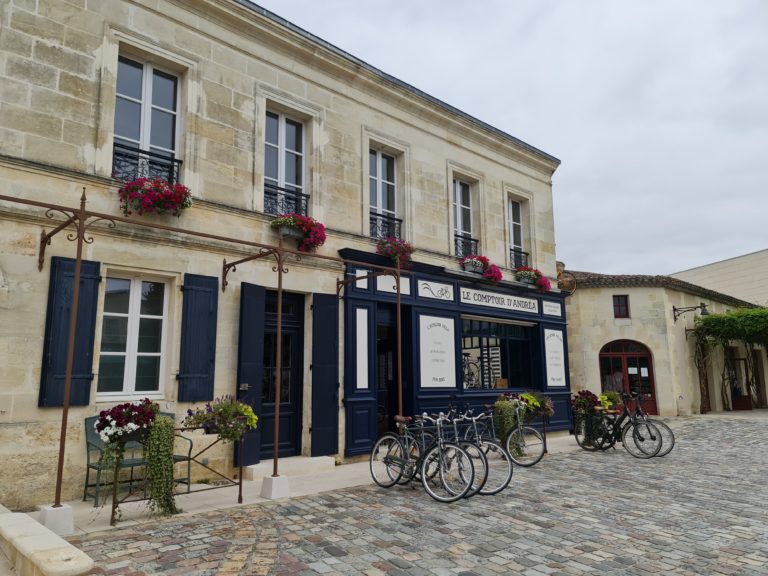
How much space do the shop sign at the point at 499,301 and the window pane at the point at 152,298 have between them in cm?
547

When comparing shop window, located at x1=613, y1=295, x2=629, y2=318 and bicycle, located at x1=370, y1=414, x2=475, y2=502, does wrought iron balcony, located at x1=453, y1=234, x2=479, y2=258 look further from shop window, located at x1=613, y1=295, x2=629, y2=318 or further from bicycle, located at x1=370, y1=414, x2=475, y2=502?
shop window, located at x1=613, y1=295, x2=629, y2=318

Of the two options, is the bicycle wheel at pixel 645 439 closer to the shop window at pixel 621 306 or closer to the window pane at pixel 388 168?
the window pane at pixel 388 168

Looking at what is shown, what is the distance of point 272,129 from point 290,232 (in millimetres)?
1816

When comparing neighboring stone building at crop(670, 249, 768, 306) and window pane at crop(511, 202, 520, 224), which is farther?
neighboring stone building at crop(670, 249, 768, 306)

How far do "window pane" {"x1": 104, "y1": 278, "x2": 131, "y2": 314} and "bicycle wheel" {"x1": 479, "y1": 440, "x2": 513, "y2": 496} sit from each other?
4.61 metres

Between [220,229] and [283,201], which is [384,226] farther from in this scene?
[220,229]

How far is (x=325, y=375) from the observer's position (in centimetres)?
780

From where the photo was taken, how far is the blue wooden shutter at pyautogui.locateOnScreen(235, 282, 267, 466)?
22.5 feet

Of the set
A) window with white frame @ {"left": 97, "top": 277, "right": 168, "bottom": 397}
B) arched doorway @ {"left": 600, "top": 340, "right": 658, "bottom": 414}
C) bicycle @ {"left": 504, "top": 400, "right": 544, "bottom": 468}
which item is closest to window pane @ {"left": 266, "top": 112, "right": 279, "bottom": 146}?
window with white frame @ {"left": 97, "top": 277, "right": 168, "bottom": 397}

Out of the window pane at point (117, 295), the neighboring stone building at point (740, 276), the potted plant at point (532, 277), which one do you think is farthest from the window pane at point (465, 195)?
the neighboring stone building at point (740, 276)

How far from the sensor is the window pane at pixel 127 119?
661 centimetres

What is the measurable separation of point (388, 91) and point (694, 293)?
14.8 m

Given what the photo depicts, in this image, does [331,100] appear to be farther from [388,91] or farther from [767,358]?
[767,358]

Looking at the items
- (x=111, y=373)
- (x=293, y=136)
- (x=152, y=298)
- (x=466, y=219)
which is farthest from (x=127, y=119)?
(x=466, y=219)
